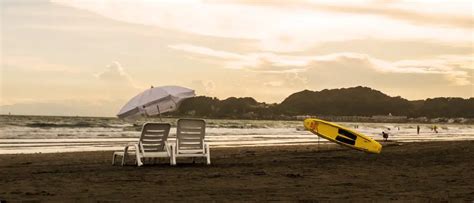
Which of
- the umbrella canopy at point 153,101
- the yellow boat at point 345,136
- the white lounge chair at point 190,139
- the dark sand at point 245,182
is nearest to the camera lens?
the dark sand at point 245,182

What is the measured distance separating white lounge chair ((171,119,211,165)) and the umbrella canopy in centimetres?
84

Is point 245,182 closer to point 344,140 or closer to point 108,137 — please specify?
point 344,140

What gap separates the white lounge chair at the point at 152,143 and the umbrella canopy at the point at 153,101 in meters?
0.72

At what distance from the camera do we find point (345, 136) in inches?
798

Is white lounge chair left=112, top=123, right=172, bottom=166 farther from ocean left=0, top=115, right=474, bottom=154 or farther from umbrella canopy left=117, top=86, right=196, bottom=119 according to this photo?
ocean left=0, top=115, right=474, bottom=154

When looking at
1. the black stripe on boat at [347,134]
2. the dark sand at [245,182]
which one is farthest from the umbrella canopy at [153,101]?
the black stripe on boat at [347,134]

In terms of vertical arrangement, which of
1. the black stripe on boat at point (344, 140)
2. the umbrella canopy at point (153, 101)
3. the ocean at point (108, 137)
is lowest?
the ocean at point (108, 137)

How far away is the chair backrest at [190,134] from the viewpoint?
12.9m

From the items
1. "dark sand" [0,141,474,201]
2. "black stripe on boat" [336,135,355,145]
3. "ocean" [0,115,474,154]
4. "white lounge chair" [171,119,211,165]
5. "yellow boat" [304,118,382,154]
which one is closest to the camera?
"dark sand" [0,141,474,201]

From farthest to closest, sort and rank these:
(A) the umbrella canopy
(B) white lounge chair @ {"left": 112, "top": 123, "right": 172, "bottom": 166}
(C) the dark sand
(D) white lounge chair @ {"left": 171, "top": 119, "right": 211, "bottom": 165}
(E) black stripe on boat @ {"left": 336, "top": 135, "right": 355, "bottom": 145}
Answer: (E) black stripe on boat @ {"left": 336, "top": 135, "right": 355, "bottom": 145} → (A) the umbrella canopy → (D) white lounge chair @ {"left": 171, "top": 119, "right": 211, "bottom": 165} → (B) white lounge chair @ {"left": 112, "top": 123, "right": 172, "bottom": 166} → (C) the dark sand

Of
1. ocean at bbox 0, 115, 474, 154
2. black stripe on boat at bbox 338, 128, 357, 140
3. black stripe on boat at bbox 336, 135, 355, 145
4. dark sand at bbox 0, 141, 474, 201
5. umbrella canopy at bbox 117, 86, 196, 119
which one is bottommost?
ocean at bbox 0, 115, 474, 154

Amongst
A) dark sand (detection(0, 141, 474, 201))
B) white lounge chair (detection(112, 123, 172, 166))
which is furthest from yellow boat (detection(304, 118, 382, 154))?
white lounge chair (detection(112, 123, 172, 166))

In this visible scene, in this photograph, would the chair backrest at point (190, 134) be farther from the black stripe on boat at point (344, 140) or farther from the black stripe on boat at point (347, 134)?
the black stripe on boat at point (344, 140)

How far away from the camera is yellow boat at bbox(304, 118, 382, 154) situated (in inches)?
743
